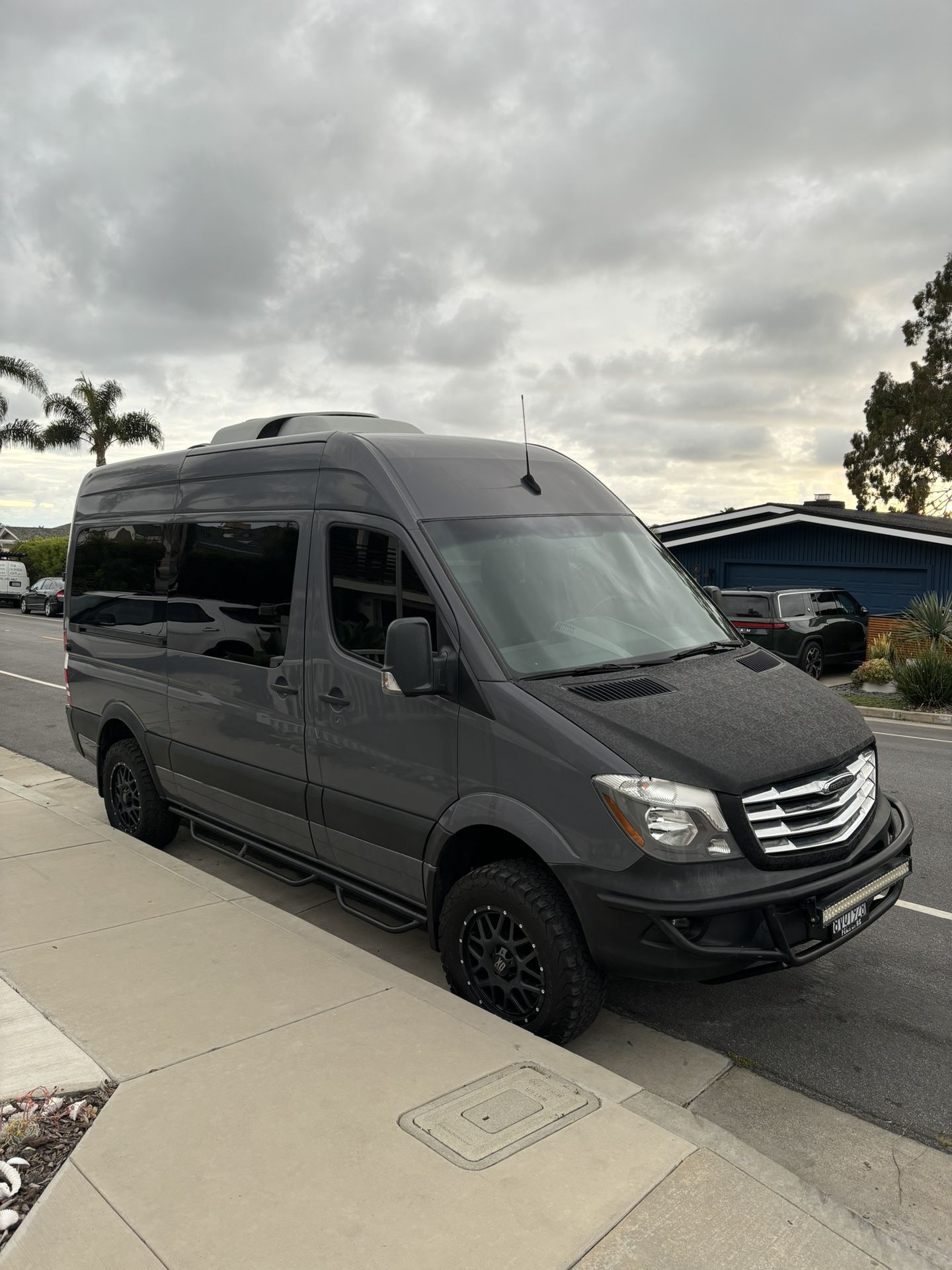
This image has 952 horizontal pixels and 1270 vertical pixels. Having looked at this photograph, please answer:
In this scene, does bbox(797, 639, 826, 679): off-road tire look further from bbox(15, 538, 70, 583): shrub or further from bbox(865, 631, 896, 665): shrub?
bbox(15, 538, 70, 583): shrub

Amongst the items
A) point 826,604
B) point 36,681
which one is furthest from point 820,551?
point 36,681

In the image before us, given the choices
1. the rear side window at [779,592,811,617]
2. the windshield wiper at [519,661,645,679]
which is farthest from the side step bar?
the rear side window at [779,592,811,617]

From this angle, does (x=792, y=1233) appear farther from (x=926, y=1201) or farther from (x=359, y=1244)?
(x=359, y=1244)

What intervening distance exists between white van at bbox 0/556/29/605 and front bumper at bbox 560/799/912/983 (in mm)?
43869

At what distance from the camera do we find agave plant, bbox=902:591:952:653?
1800 centimetres

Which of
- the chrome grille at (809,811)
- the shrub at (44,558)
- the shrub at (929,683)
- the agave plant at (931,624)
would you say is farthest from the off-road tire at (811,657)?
the shrub at (44,558)

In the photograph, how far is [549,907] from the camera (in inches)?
155

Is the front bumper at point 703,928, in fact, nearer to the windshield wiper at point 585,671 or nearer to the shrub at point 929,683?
the windshield wiper at point 585,671

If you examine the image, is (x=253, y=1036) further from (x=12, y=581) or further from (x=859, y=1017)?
(x=12, y=581)

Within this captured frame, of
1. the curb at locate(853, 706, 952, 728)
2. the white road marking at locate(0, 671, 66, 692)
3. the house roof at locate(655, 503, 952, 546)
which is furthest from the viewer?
the house roof at locate(655, 503, 952, 546)

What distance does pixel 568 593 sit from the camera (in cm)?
471

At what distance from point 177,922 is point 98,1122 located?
1876mm

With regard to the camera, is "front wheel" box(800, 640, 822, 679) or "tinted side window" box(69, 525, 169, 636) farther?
"front wheel" box(800, 640, 822, 679)

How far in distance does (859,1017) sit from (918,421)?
156 ft
